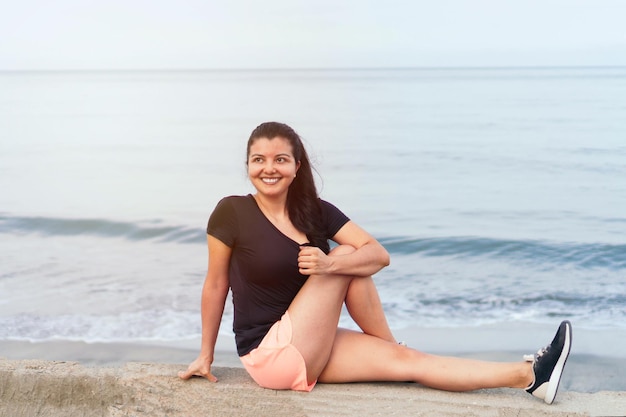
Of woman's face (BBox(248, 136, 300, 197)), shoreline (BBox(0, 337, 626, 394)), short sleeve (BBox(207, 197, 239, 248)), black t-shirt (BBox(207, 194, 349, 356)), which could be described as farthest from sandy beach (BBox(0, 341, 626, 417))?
shoreline (BBox(0, 337, 626, 394))

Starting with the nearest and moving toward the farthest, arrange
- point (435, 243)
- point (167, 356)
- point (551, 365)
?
1. point (551, 365)
2. point (167, 356)
3. point (435, 243)

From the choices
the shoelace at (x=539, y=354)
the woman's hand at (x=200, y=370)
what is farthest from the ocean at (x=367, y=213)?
the shoelace at (x=539, y=354)

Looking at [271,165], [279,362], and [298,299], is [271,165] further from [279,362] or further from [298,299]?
[279,362]

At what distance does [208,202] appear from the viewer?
1245 cm

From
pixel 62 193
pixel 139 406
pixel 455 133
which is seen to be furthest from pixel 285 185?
pixel 455 133

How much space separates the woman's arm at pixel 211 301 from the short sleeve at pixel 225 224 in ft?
0.12

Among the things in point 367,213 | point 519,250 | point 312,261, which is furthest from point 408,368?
point 367,213

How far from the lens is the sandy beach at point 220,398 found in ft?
10.9

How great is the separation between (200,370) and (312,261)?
0.75m

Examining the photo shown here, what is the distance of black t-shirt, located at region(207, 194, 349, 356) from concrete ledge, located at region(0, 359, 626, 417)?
254 millimetres

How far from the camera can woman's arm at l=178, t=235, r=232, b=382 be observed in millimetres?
3480

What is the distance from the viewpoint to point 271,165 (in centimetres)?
348

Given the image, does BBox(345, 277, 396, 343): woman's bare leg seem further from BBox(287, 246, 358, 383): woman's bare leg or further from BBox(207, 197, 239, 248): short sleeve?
BBox(207, 197, 239, 248): short sleeve

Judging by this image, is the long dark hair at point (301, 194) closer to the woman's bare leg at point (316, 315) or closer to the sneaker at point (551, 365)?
the woman's bare leg at point (316, 315)
